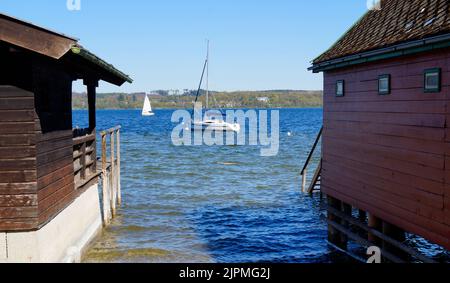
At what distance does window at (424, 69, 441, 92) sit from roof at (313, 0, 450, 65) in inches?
26.0

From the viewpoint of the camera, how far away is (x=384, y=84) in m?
12.4

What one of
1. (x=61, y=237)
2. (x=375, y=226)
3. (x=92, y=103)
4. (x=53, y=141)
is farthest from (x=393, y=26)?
(x=92, y=103)

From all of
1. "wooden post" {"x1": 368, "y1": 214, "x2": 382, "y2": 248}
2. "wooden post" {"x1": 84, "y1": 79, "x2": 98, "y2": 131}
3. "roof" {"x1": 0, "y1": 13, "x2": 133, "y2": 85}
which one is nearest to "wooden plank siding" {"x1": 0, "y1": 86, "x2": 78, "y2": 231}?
"roof" {"x1": 0, "y1": 13, "x2": 133, "y2": 85}

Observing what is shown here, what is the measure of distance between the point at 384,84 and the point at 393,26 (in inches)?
55.6

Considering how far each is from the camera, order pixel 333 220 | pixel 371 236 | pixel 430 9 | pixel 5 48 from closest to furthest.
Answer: pixel 5 48
pixel 430 9
pixel 371 236
pixel 333 220

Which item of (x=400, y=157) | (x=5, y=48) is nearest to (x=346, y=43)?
(x=400, y=157)

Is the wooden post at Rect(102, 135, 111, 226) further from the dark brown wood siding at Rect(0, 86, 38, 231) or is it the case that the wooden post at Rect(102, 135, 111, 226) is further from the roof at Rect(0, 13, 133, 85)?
the roof at Rect(0, 13, 133, 85)

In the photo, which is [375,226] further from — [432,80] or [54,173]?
[54,173]

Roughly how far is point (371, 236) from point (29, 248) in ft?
25.6

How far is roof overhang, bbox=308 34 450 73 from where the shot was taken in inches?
381

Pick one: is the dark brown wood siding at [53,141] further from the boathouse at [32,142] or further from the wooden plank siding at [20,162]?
the wooden plank siding at [20,162]

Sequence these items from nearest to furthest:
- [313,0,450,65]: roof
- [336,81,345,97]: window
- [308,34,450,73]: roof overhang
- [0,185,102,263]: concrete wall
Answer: [308,34,450,73]: roof overhang → [0,185,102,263]: concrete wall → [313,0,450,65]: roof → [336,81,345,97]: window
